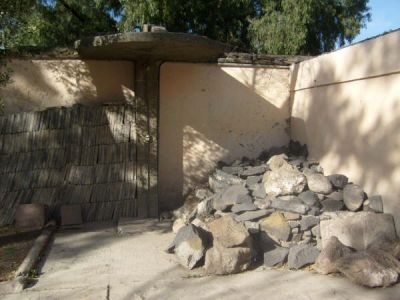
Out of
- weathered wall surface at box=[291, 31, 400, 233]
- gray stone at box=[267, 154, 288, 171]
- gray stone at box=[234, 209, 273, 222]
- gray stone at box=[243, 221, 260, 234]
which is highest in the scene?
weathered wall surface at box=[291, 31, 400, 233]

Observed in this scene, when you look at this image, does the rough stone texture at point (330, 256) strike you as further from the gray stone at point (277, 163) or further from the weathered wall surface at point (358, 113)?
the gray stone at point (277, 163)

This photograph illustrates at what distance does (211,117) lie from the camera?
8.21 metres

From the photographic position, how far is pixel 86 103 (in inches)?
302

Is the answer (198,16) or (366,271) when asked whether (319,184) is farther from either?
(198,16)

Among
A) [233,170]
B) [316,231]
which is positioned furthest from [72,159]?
[316,231]

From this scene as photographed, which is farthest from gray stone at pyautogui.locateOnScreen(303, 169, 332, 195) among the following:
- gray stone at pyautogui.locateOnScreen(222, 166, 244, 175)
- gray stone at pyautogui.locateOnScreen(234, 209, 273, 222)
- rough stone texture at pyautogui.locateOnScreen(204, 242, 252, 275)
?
rough stone texture at pyautogui.locateOnScreen(204, 242, 252, 275)

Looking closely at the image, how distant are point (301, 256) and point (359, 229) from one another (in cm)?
88

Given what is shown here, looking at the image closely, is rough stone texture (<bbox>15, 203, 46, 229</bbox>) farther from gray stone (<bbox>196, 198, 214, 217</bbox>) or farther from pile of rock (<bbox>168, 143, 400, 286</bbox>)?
gray stone (<bbox>196, 198, 214, 217</bbox>)

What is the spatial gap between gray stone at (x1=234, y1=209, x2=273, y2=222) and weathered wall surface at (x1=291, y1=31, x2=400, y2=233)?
1.43 metres

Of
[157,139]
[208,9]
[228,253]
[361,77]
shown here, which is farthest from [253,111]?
[208,9]

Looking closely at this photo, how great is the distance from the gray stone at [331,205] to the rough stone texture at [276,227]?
2.11 ft

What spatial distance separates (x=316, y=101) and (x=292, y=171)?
1.66m

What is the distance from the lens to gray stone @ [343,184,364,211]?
5840 millimetres

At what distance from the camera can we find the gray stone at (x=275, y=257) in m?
5.17
